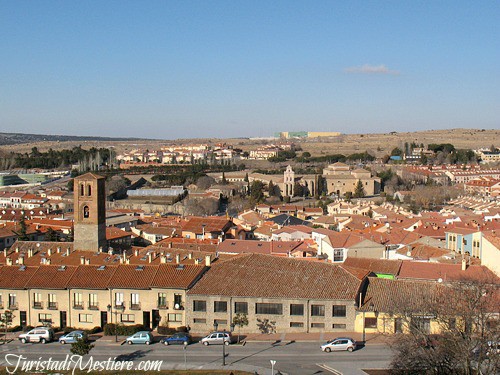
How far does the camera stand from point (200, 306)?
22125mm

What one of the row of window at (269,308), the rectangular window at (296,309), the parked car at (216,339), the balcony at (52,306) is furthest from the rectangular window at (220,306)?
the balcony at (52,306)

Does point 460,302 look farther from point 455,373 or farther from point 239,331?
point 239,331

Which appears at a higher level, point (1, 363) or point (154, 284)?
point (154, 284)

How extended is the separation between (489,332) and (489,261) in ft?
40.6

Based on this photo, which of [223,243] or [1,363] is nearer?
[1,363]

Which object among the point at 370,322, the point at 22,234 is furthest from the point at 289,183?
the point at 370,322

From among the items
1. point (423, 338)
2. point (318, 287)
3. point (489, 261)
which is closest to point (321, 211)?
point (489, 261)

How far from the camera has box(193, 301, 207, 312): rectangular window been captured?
72.5 ft

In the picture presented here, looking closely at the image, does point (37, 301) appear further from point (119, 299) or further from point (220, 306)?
point (220, 306)

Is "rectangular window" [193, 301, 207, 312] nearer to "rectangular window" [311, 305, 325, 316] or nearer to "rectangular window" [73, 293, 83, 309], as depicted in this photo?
"rectangular window" [311, 305, 325, 316]

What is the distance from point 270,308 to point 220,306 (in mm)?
1787

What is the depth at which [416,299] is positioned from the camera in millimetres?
20844

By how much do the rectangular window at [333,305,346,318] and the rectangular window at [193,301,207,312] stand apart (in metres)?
4.59

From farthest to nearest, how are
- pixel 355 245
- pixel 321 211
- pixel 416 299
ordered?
1. pixel 321 211
2. pixel 355 245
3. pixel 416 299
